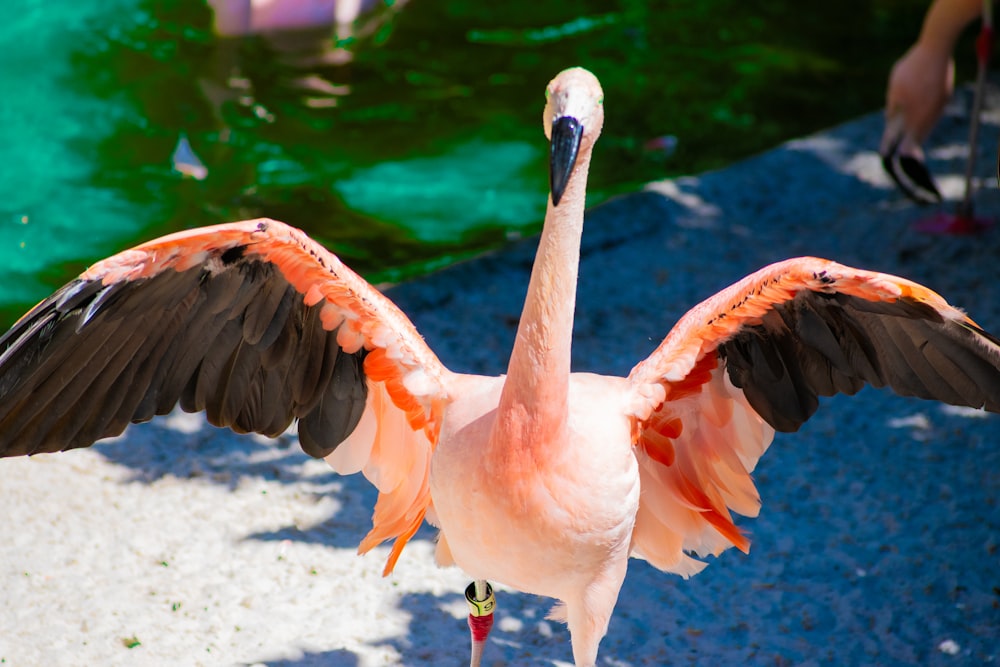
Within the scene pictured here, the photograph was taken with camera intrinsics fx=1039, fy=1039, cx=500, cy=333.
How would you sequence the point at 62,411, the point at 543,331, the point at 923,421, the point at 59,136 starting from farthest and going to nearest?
the point at 59,136 < the point at 923,421 < the point at 62,411 < the point at 543,331

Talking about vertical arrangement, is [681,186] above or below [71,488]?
above

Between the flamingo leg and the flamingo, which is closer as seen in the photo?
the flamingo

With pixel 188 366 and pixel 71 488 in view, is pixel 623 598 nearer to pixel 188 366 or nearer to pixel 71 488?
pixel 188 366

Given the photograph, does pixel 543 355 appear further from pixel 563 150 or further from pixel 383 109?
pixel 383 109

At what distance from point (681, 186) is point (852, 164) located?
124cm

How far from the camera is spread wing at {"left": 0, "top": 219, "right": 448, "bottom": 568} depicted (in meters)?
2.80

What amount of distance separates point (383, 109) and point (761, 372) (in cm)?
556

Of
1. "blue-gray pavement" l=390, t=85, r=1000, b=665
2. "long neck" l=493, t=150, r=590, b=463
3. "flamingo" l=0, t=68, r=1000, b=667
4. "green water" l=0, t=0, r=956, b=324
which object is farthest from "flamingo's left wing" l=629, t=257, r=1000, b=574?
"green water" l=0, t=0, r=956, b=324

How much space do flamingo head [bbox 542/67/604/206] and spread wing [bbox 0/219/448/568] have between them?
0.83 m

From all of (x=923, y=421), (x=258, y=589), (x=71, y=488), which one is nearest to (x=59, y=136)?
(x=71, y=488)

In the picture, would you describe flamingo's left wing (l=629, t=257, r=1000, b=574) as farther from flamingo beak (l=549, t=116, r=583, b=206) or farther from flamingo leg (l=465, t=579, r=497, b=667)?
flamingo beak (l=549, t=116, r=583, b=206)

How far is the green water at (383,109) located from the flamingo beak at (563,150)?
3.83 meters

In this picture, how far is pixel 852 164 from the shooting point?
277 inches

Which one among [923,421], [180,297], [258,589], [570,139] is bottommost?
[258,589]
